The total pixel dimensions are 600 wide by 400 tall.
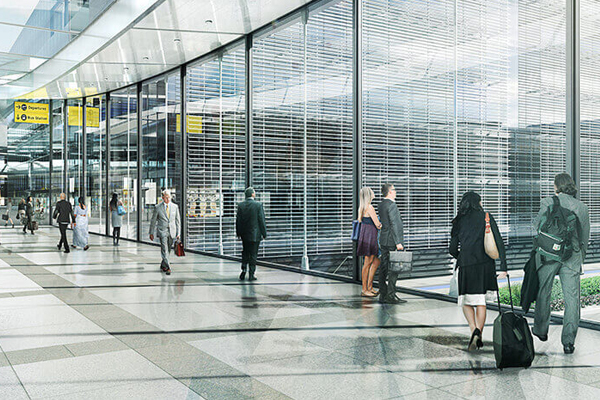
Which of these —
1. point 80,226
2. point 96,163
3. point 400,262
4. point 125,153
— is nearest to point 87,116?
point 96,163

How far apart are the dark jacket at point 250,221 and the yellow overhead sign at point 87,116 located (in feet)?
52.8

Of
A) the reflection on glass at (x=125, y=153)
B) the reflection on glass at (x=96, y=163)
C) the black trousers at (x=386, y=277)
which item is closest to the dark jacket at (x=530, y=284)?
the black trousers at (x=386, y=277)

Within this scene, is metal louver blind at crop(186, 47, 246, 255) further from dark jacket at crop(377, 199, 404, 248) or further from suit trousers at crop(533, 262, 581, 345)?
suit trousers at crop(533, 262, 581, 345)

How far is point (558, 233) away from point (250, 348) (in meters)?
3.42

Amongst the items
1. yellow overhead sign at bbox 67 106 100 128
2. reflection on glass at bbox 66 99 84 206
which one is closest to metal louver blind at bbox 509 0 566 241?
→ yellow overhead sign at bbox 67 106 100 128

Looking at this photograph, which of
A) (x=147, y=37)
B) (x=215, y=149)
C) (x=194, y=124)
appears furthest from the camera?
(x=194, y=124)

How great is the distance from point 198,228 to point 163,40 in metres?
5.28

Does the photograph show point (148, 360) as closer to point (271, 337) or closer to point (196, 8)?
point (271, 337)

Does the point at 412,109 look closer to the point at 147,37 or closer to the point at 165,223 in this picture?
the point at 165,223

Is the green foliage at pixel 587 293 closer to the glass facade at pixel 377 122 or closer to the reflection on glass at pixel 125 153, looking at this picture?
the glass facade at pixel 377 122

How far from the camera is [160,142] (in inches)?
737

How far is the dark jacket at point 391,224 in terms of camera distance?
8.21 m

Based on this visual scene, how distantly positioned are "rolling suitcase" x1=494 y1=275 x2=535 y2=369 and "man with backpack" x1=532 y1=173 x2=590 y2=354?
2.62ft

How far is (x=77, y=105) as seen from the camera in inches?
1012
